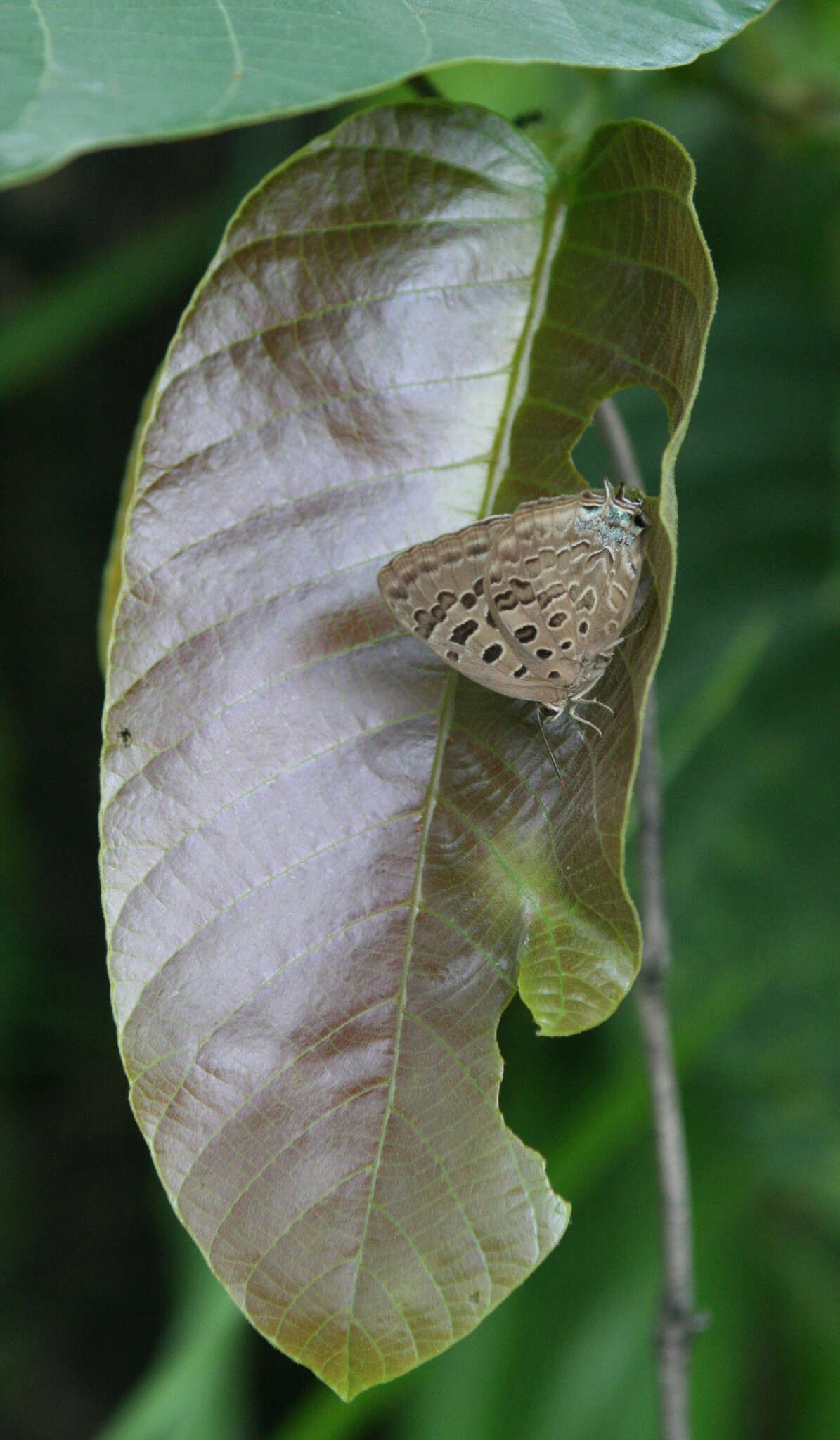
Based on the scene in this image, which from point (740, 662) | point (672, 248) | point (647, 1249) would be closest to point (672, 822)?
point (740, 662)

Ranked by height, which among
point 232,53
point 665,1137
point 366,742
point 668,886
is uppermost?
point 232,53

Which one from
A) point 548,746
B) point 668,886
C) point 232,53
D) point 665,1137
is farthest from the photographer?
point 668,886

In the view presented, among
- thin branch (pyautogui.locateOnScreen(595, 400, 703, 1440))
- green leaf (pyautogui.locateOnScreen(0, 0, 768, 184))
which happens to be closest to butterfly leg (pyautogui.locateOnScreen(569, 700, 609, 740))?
thin branch (pyautogui.locateOnScreen(595, 400, 703, 1440))

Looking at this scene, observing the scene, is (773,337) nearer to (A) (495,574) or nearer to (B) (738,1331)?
(A) (495,574)

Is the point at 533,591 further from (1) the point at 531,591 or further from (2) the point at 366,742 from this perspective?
Result: (2) the point at 366,742

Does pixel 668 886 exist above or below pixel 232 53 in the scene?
below

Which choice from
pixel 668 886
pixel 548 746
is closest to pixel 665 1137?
pixel 548 746
